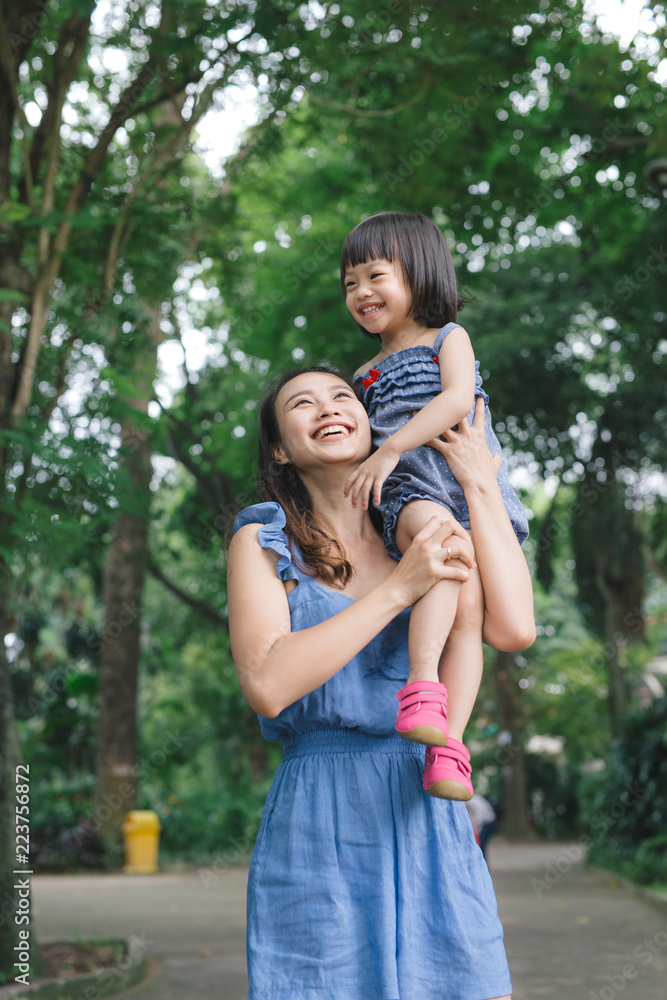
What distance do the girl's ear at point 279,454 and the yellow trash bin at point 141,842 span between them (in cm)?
1464

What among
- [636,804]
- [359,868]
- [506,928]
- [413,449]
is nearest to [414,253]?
[413,449]

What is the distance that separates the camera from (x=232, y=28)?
237 inches

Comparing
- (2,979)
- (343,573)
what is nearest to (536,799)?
(2,979)

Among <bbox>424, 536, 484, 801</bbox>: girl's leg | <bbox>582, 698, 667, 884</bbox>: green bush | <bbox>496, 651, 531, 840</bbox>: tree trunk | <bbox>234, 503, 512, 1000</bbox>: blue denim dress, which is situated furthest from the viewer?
<bbox>496, 651, 531, 840</bbox>: tree trunk

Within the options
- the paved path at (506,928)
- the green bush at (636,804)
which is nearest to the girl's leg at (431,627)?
the paved path at (506,928)

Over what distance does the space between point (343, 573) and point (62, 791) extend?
1797cm

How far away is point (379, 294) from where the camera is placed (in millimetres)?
2334

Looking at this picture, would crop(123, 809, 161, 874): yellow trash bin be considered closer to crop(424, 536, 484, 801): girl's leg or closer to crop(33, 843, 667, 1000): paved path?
crop(33, 843, 667, 1000): paved path

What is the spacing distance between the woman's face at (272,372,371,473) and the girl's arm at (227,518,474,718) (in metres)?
0.22

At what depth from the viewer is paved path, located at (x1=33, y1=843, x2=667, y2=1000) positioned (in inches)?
274

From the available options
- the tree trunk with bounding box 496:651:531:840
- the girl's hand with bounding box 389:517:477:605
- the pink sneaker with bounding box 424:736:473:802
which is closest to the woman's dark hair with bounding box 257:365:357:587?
the girl's hand with bounding box 389:517:477:605

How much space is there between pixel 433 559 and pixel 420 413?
45 cm

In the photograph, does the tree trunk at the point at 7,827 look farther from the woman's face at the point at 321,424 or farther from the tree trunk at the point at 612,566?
the tree trunk at the point at 612,566

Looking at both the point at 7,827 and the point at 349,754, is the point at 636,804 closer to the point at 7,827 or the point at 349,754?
the point at 7,827
